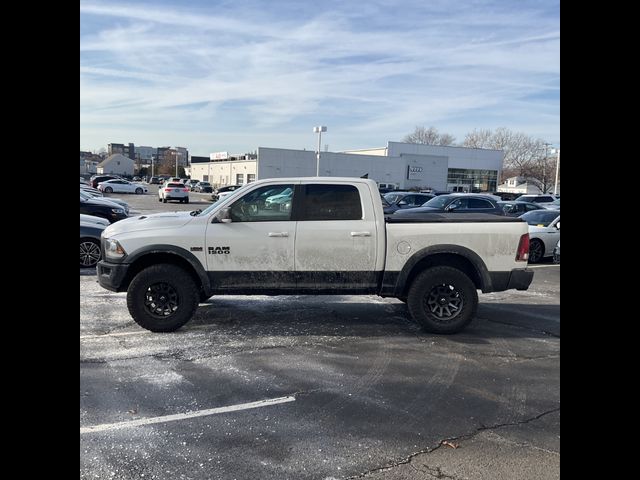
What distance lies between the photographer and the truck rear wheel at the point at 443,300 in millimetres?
6438

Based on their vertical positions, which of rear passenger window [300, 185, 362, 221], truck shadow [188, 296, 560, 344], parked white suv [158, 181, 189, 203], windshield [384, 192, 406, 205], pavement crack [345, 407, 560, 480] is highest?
parked white suv [158, 181, 189, 203]

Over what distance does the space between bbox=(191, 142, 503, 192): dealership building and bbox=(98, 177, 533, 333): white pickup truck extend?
3734cm

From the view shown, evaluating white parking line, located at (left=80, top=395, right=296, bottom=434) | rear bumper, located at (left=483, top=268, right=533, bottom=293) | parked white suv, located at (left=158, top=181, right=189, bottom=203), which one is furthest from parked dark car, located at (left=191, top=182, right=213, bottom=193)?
white parking line, located at (left=80, top=395, right=296, bottom=434)

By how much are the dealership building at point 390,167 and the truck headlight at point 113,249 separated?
124 ft

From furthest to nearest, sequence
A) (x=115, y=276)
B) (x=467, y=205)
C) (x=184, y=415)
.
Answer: (x=467, y=205) < (x=115, y=276) < (x=184, y=415)

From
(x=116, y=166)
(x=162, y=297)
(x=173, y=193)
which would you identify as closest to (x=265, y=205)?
(x=162, y=297)

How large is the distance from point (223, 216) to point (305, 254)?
3.74ft

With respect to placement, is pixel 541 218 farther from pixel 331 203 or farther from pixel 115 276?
pixel 115 276

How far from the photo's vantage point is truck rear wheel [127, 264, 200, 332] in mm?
6207

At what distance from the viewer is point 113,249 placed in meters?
6.30

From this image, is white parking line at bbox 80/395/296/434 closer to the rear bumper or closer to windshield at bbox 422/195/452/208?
the rear bumper

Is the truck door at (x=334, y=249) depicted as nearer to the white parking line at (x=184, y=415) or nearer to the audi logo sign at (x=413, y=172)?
the white parking line at (x=184, y=415)
